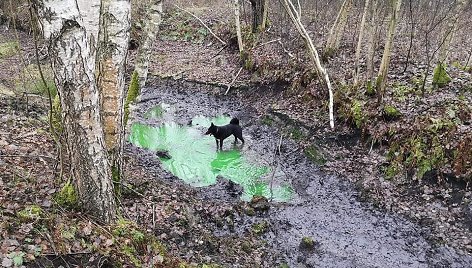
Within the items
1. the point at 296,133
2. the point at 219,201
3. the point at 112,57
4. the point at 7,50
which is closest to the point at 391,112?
the point at 296,133

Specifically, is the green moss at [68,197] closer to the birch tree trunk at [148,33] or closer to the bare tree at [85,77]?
the bare tree at [85,77]

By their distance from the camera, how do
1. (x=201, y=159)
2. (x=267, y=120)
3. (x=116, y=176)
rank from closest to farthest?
(x=116, y=176), (x=201, y=159), (x=267, y=120)

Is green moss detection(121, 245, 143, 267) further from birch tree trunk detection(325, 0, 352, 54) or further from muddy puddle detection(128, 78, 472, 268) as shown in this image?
birch tree trunk detection(325, 0, 352, 54)

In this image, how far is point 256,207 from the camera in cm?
837

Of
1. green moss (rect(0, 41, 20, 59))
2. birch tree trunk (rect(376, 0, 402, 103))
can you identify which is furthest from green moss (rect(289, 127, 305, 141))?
green moss (rect(0, 41, 20, 59))

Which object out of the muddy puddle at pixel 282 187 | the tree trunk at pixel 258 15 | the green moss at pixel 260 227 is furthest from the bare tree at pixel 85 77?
the tree trunk at pixel 258 15

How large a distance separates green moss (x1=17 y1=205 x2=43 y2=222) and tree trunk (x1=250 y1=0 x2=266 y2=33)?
53.2 ft

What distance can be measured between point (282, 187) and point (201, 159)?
8.96 ft

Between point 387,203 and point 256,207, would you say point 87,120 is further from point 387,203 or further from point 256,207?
point 387,203

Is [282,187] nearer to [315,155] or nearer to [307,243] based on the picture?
[315,155]

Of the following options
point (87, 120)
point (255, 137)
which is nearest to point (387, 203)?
point (255, 137)

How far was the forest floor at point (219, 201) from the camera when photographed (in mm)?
4516

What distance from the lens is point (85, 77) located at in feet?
13.2

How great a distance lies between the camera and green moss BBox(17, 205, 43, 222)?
4426 millimetres
